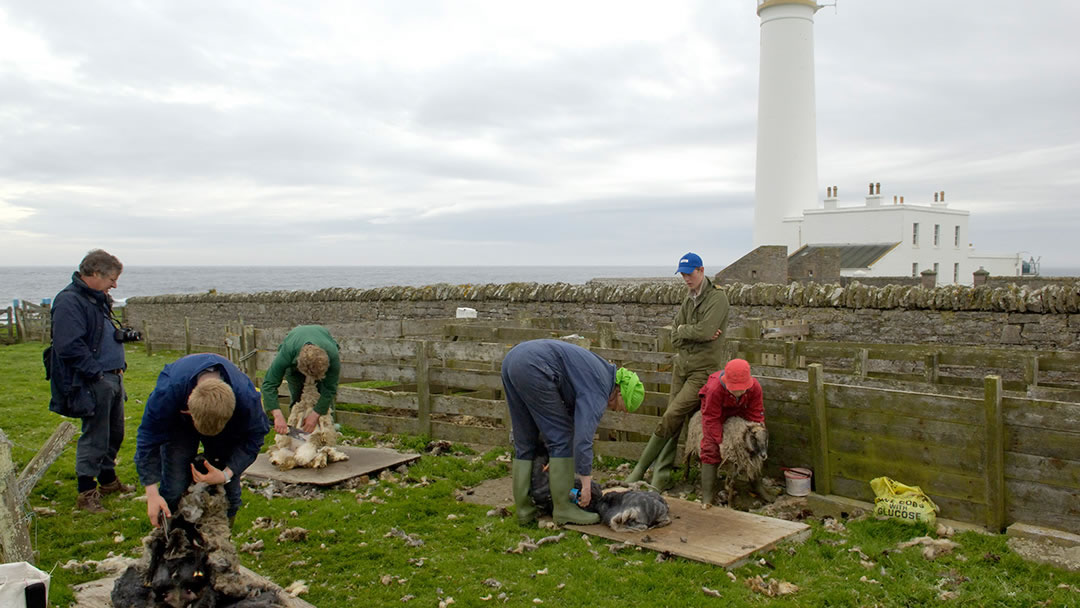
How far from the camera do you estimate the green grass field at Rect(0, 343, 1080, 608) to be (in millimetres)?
5281

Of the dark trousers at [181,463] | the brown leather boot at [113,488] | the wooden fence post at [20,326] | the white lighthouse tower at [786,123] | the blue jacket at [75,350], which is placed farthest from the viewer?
the white lighthouse tower at [786,123]

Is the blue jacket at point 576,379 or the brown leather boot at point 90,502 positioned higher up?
the blue jacket at point 576,379

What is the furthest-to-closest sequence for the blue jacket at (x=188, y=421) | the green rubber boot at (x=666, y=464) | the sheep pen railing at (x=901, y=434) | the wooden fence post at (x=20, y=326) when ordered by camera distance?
the wooden fence post at (x=20, y=326) < the green rubber boot at (x=666, y=464) < the sheep pen railing at (x=901, y=434) < the blue jacket at (x=188, y=421)

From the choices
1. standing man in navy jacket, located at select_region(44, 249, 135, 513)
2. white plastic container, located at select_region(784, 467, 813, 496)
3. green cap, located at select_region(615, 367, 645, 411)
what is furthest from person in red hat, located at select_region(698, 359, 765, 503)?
standing man in navy jacket, located at select_region(44, 249, 135, 513)

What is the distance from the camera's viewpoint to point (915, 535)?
20.4 ft

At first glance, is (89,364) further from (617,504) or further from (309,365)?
(617,504)

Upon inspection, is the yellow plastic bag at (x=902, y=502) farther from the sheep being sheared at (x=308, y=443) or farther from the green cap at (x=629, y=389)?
the sheep being sheared at (x=308, y=443)

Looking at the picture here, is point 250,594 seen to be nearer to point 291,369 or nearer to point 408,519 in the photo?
point 408,519

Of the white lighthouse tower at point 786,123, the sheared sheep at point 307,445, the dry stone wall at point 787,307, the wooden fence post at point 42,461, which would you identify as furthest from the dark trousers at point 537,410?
the white lighthouse tower at point 786,123

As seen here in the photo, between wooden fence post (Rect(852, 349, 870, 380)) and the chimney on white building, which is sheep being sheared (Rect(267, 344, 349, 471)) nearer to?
wooden fence post (Rect(852, 349, 870, 380))

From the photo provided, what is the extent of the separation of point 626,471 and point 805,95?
3570 centimetres

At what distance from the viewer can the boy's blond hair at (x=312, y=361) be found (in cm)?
805

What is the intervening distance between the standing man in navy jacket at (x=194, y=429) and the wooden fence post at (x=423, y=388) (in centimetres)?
477

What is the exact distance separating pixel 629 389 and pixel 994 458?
2921 mm
